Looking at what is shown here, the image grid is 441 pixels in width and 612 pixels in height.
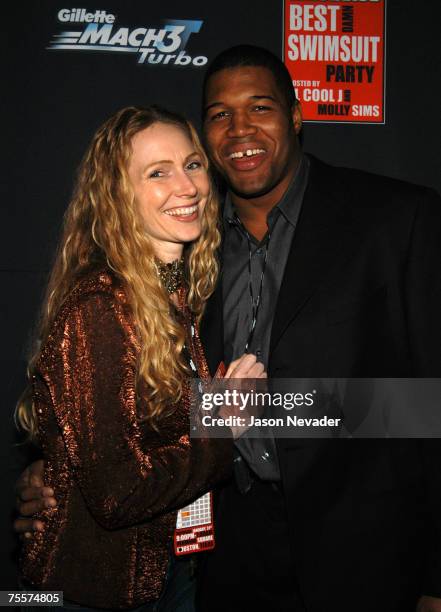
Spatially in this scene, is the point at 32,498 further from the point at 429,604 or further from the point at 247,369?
the point at 429,604

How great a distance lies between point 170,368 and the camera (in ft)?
5.00

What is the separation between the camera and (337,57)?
8.31 feet

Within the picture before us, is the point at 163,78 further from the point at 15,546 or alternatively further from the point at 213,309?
the point at 15,546

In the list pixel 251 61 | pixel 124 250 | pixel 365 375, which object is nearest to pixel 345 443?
pixel 365 375

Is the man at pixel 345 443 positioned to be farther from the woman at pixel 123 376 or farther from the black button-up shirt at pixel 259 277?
the woman at pixel 123 376

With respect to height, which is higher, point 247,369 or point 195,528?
point 247,369

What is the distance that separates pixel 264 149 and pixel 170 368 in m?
→ 0.88

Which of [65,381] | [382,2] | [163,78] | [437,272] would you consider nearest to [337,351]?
[437,272]

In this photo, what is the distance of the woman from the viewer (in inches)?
53.6

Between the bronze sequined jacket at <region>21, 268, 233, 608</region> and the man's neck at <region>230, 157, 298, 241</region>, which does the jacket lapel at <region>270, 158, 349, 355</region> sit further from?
the bronze sequined jacket at <region>21, 268, 233, 608</region>

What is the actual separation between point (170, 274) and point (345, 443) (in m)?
0.70

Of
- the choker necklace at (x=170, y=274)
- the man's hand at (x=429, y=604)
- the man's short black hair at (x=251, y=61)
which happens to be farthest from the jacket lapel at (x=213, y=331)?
the man's hand at (x=429, y=604)

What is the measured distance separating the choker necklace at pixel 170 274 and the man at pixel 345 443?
0.21 m

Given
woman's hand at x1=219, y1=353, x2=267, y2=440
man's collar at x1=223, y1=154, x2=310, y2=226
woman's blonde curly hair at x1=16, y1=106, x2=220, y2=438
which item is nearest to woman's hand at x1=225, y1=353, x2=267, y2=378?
woman's hand at x1=219, y1=353, x2=267, y2=440
